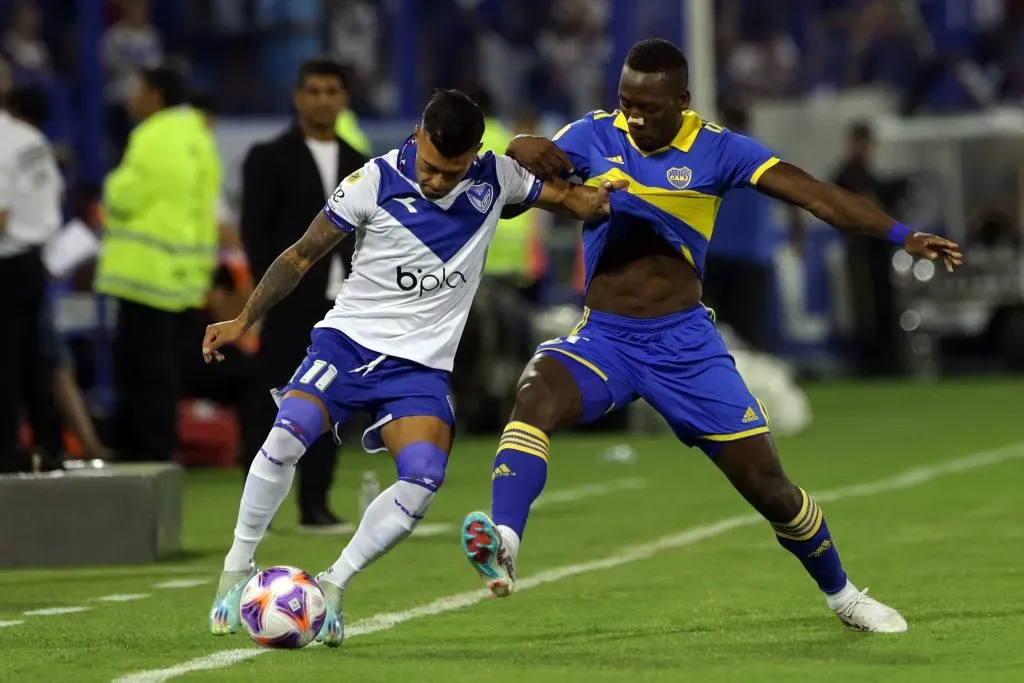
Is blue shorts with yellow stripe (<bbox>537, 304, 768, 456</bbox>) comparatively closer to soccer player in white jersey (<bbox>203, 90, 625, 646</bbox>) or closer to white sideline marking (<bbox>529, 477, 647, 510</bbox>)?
soccer player in white jersey (<bbox>203, 90, 625, 646</bbox>)

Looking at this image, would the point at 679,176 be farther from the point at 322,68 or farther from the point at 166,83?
the point at 166,83

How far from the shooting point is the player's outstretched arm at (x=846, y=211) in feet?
22.4

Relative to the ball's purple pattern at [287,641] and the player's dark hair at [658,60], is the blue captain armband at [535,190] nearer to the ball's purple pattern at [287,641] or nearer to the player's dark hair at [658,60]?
the player's dark hair at [658,60]

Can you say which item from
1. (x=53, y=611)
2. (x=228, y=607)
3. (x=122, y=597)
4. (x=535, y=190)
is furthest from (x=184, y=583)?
(x=535, y=190)

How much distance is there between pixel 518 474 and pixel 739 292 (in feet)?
46.0

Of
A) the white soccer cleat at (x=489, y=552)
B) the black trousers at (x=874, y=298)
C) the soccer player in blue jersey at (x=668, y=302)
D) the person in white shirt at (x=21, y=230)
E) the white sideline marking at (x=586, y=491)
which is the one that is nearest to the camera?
the white soccer cleat at (x=489, y=552)

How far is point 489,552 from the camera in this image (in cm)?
644

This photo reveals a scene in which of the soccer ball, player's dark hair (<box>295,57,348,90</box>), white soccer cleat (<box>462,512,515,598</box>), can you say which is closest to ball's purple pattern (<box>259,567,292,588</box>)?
the soccer ball

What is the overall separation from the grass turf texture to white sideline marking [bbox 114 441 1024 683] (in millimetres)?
90

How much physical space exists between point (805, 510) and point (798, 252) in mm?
18055

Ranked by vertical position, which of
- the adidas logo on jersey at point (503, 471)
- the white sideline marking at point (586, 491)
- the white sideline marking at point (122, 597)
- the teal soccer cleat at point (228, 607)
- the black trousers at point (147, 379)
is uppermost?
the adidas logo on jersey at point (503, 471)

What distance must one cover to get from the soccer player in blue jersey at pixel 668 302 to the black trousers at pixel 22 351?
215 inches

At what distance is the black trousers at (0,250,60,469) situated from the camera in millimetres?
12141

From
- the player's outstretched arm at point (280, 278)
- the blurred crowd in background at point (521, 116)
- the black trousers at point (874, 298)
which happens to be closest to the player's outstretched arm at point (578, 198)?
the player's outstretched arm at point (280, 278)
